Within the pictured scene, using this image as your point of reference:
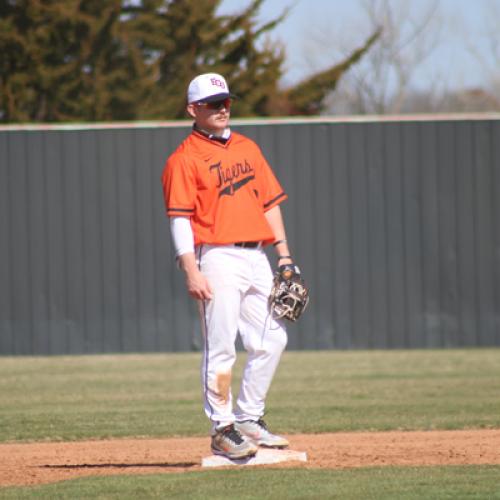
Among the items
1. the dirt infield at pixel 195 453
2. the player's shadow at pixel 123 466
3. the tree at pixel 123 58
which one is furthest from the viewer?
the tree at pixel 123 58

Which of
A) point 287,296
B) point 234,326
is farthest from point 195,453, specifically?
point 287,296

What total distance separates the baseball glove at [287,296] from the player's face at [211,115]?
0.82 m

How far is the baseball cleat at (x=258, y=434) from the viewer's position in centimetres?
605

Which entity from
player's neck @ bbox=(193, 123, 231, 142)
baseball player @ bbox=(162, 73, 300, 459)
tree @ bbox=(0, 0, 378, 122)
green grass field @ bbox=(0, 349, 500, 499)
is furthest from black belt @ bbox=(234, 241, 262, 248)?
tree @ bbox=(0, 0, 378, 122)

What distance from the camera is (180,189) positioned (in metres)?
5.76

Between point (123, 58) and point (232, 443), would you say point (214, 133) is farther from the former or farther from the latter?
point (123, 58)

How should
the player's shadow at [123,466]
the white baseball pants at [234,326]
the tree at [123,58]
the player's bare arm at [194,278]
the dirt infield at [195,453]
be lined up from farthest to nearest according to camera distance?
the tree at [123,58], the player's shadow at [123,466], the dirt infield at [195,453], the white baseball pants at [234,326], the player's bare arm at [194,278]

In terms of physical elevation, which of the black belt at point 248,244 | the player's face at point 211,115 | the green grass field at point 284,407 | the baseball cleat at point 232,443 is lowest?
the green grass field at point 284,407

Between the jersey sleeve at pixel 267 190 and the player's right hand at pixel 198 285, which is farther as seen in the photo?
the jersey sleeve at pixel 267 190

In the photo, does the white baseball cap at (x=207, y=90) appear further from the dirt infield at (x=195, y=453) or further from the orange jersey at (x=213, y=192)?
the dirt infield at (x=195, y=453)

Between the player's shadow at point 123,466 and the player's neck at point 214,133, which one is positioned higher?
the player's neck at point 214,133

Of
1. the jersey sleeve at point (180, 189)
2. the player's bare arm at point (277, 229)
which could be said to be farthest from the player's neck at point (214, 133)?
the player's bare arm at point (277, 229)

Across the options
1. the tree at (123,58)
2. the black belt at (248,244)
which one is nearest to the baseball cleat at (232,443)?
the black belt at (248,244)

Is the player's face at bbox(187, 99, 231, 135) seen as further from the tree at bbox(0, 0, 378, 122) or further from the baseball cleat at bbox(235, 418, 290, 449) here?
the tree at bbox(0, 0, 378, 122)
